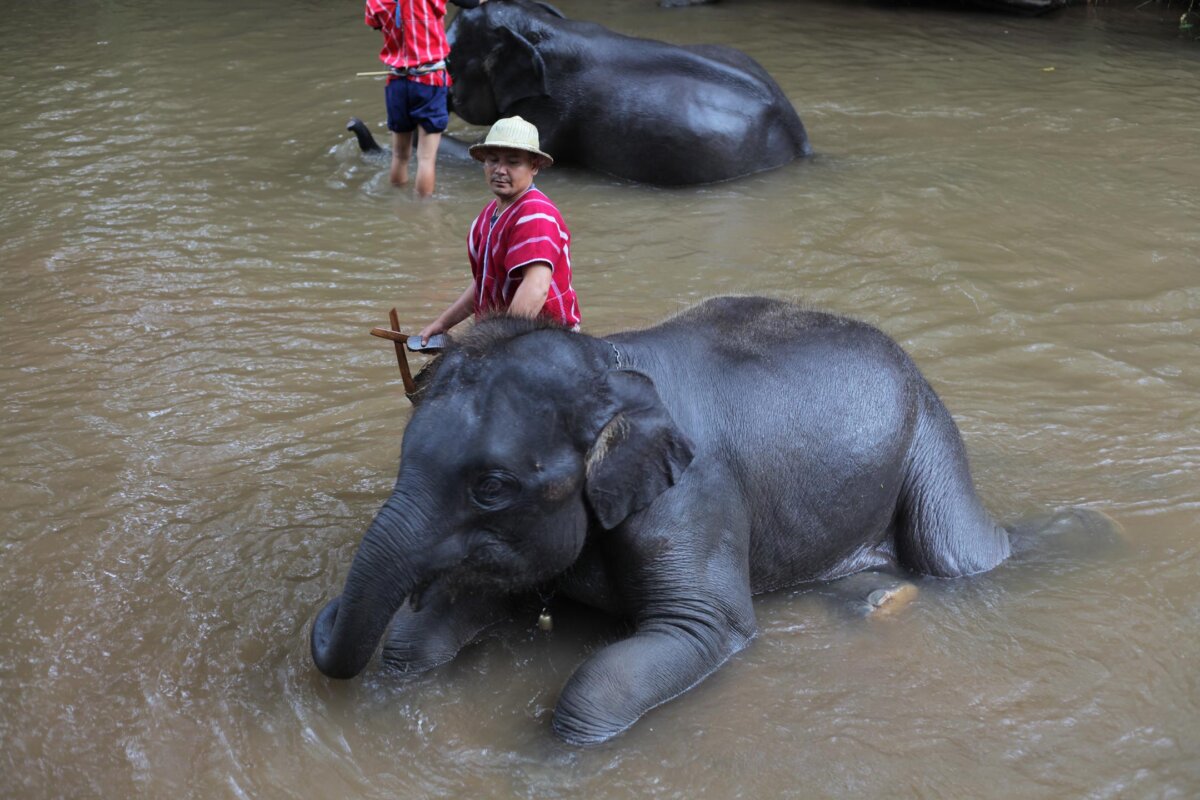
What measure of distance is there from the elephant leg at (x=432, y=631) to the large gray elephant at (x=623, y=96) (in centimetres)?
484

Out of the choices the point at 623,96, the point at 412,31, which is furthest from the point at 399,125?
the point at 623,96

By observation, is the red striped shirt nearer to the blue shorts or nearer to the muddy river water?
the blue shorts

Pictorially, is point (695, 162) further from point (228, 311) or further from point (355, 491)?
point (355, 491)

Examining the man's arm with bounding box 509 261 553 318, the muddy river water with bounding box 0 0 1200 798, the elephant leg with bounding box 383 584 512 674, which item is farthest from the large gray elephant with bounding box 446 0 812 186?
the elephant leg with bounding box 383 584 512 674

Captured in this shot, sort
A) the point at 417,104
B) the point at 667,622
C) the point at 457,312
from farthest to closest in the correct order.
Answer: the point at 417,104 < the point at 457,312 < the point at 667,622

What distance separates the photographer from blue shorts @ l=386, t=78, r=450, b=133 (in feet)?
24.2

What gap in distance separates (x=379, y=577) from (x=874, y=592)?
1699 millimetres

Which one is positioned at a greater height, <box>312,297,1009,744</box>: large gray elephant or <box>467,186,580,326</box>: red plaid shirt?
<box>467,186,580,326</box>: red plaid shirt

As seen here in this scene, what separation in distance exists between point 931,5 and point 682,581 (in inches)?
453

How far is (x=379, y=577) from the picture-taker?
10.4 ft

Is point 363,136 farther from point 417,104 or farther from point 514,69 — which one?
point 514,69

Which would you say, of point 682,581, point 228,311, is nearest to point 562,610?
point 682,581

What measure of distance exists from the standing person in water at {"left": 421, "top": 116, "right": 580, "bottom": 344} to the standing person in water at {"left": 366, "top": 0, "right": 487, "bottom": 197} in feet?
11.4

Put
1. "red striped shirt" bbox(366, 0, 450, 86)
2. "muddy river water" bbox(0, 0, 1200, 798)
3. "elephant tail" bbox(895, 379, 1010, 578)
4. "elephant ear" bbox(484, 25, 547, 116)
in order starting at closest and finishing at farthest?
"muddy river water" bbox(0, 0, 1200, 798) < "elephant tail" bbox(895, 379, 1010, 578) < "red striped shirt" bbox(366, 0, 450, 86) < "elephant ear" bbox(484, 25, 547, 116)
